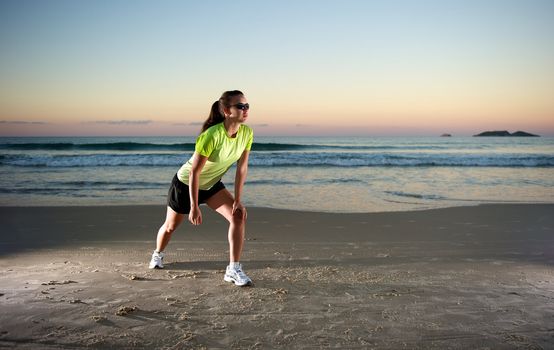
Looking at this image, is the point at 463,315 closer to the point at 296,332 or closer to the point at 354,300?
the point at 354,300

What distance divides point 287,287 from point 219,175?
4.10 ft

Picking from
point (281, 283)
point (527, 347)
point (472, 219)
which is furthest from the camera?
point (472, 219)

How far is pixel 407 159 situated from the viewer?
969 inches

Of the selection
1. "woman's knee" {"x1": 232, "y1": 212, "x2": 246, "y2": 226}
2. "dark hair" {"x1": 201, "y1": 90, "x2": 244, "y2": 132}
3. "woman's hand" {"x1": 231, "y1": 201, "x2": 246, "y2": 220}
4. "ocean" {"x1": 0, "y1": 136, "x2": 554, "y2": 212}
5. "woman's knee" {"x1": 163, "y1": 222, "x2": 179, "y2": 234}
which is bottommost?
"ocean" {"x1": 0, "y1": 136, "x2": 554, "y2": 212}

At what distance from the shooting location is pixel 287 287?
14.2 feet

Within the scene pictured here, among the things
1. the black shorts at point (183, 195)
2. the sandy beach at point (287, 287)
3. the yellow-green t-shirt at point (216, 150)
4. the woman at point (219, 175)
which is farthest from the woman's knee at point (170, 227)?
the yellow-green t-shirt at point (216, 150)

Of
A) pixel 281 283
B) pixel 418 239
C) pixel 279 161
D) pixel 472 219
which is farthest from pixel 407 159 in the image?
pixel 281 283

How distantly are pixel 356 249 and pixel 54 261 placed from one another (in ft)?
11.6

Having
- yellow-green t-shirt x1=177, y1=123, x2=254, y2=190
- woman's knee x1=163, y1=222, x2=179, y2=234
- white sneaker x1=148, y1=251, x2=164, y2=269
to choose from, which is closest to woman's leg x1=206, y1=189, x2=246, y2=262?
yellow-green t-shirt x1=177, y1=123, x2=254, y2=190

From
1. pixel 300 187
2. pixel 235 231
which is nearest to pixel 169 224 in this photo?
pixel 235 231

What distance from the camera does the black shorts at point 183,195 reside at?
471 cm

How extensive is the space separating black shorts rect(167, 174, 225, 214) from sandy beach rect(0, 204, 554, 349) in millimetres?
684

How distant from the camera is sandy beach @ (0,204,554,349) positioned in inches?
124

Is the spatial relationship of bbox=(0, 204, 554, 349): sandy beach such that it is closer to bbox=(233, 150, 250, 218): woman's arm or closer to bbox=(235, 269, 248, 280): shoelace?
bbox=(235, 269, 248, 280): shoelace
